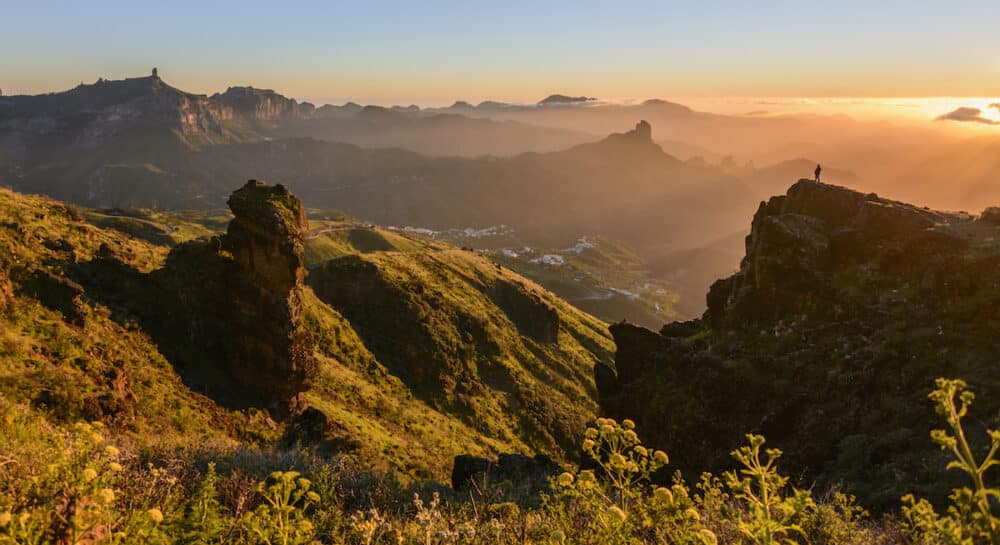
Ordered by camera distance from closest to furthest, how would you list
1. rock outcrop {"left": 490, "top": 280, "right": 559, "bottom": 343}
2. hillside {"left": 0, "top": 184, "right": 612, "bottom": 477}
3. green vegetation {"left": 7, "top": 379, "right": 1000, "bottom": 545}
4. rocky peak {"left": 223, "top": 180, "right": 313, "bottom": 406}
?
green vegetation {"left": 7, "top": 379, "right": 1000, "bottom": 545}, hillside {"left": 0, "top": 184, "right": 612, "bottom": 477}, rocky peak {"left": 223, "top": 180, "right": 313, "bottom": 406}, rock outcrop {"left": 490, "top": 280, "right": 559, "bottom": 343}

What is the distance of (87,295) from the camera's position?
2964cm

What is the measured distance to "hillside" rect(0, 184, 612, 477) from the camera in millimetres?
24297

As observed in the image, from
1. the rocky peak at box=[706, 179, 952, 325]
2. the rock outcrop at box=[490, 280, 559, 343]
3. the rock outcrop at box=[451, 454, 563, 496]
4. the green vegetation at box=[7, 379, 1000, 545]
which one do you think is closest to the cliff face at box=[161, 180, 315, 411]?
the rock outcrop at box=[451, 454, 563, 496]

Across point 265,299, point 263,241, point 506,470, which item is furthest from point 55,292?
point 506,470

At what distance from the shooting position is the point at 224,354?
3450 centimetres

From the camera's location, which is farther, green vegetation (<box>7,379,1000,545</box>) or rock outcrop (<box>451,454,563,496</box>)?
rock outcrop (<box>451,454,563,496</box>)

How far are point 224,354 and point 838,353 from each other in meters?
37.3

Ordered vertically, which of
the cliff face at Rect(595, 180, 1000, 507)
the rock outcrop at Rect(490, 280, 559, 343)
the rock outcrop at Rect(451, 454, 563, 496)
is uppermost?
the cliff face at Rect(595, 180, 1000, 507)

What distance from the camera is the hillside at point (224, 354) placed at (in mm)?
24297

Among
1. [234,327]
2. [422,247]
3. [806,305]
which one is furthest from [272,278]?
[422,247]

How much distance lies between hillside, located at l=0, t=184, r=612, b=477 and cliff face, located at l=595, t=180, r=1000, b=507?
1826cm

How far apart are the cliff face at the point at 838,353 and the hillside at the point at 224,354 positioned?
1826 cm

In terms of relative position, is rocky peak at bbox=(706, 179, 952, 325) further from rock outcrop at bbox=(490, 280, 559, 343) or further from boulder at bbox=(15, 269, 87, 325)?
rock outcrop at bbox=(490, 280, 559, 343)

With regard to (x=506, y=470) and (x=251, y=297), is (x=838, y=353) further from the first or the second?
(x=251, y=297)
